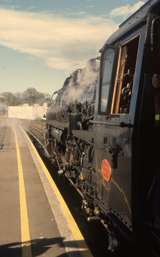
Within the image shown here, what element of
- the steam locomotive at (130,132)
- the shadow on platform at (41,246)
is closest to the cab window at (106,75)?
the steam locomotive at (130,132)

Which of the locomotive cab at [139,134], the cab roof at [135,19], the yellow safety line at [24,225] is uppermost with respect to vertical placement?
the cab roof at [135,19]

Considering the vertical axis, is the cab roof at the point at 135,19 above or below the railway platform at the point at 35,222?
above

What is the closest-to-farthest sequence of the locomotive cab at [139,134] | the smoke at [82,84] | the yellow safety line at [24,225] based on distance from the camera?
1. the locomotive cab at [139,134]
2. the yellow safety line at [24,225]
3. the smoke at [82,84]

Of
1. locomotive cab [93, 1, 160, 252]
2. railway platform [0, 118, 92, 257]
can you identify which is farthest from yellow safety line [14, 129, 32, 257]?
locomotive cab [93, 1, 160, 252]

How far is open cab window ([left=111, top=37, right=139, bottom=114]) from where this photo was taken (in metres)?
6.18

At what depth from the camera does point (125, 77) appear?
6.34m

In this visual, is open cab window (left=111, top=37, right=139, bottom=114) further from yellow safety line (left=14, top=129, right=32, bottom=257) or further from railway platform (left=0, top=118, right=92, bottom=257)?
yellow safety line (left=14, top=129, right=32, bottom=257)

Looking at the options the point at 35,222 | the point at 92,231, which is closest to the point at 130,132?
the point at 92,231

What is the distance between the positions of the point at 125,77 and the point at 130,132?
1.06 metres

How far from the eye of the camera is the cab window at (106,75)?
686cm

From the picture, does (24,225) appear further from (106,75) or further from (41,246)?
(106,75)

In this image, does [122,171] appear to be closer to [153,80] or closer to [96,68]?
[153,80]

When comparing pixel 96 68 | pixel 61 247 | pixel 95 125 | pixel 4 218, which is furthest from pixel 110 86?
pixel 96 68

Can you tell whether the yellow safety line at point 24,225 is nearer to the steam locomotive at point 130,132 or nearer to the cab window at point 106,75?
the steam locomotive at point 130,132
